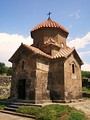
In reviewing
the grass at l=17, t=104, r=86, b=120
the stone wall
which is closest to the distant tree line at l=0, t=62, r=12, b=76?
the stone wall

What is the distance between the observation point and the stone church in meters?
A: 15.4

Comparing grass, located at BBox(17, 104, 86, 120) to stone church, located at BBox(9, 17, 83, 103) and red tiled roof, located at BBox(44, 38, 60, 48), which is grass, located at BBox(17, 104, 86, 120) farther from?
red tiled roof, located at BBox(44, 38, 60, 48)

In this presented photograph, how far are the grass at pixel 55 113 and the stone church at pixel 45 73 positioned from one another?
2418mm

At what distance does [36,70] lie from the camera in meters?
15.2

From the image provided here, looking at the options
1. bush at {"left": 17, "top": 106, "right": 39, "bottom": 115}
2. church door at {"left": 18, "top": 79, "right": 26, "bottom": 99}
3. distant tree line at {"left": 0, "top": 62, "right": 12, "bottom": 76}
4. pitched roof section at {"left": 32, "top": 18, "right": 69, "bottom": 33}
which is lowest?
bush at {"left": 17, "top": 106, "right": 39, "bottom": 115}

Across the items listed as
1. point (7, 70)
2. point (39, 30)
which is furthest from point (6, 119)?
point (7, 70)

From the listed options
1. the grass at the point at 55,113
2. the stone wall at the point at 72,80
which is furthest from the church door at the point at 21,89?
the stone wall at the point at 72,80

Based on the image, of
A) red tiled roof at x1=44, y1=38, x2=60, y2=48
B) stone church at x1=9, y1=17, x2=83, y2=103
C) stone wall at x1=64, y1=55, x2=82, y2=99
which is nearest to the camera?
stone church at x1=9, y1=17, x2=83, y2=103

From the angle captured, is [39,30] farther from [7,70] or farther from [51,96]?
[7,70]

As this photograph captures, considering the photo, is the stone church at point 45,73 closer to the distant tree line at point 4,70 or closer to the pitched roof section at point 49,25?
the pitched roof section at point 49,25

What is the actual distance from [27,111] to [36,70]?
422cm

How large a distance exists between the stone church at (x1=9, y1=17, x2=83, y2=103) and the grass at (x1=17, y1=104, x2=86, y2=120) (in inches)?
95.2

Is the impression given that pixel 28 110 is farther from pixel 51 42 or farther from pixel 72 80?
pixel 51 42

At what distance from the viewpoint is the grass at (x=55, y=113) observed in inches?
397
